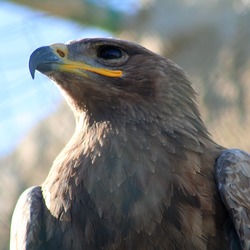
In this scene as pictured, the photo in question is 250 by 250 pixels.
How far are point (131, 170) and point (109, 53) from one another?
716 mm

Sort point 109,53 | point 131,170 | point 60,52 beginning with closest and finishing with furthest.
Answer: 1. point 131,170
2. point 60,52
3. point 109,53

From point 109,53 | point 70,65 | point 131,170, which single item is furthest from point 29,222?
point 109,53

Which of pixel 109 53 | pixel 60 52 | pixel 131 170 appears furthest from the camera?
pixel 109 53

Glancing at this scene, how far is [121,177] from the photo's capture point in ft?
16.6

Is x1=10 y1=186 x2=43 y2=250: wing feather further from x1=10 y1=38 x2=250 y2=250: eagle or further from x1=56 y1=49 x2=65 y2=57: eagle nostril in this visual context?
x1=56 y1=49 x2=65 y2=57: eagle nostril

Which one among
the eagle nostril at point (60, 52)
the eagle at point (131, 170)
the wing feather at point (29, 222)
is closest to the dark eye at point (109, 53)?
the eagle at point (131, 170)

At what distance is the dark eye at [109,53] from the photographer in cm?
546

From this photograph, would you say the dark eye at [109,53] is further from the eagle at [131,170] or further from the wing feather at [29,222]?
the wing feather at [29,222]

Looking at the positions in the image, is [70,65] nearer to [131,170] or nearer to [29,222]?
[131,170]

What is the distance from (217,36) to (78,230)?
4880mm

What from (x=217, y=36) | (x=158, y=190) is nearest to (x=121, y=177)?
(x=158, y=190)

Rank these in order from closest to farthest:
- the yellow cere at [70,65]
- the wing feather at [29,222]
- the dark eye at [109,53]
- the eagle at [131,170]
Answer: the eagle at [131,170], the wing feather at [29,222], the yellow cere at [70,65], the dark eye at [109,53]

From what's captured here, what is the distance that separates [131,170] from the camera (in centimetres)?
511

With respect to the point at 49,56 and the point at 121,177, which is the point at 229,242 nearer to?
the point at 121,177
